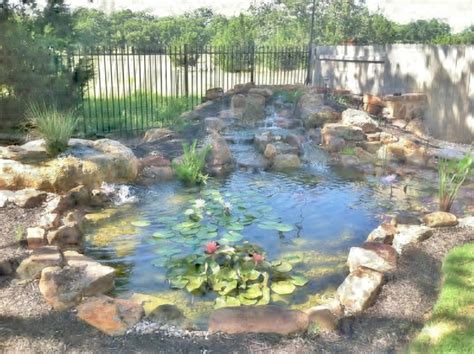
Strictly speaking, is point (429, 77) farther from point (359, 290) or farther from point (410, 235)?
point (359, 290)

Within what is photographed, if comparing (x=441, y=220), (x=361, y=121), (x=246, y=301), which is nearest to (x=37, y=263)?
(x=246, y=301)

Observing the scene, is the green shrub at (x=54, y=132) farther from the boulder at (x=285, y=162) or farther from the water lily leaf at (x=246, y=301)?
the water lily leaf at (x=246, y=301)

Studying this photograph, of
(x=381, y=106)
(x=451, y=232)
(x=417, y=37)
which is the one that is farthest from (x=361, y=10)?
(x=451, y=232)

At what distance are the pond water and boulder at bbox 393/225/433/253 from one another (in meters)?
0.43

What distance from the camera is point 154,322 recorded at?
264cm

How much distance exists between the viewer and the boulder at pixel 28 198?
Result: 435 cm

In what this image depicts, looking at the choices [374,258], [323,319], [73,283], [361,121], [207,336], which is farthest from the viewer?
[361,121]

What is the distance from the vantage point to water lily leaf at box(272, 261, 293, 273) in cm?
347

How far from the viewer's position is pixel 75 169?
5.02 meters

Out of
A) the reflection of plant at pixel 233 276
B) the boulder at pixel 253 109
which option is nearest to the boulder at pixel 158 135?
the boulder at pixel 253 109

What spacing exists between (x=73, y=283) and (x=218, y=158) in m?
3.90

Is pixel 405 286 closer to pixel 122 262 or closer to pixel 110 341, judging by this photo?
pixel 110 341

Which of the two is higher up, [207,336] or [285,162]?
[285,162]

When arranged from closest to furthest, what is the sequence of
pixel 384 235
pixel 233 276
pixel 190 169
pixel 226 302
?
1. pixel 226 302
2. pixel 233 276
3. pixel 384 235
4. pixel 190 169
